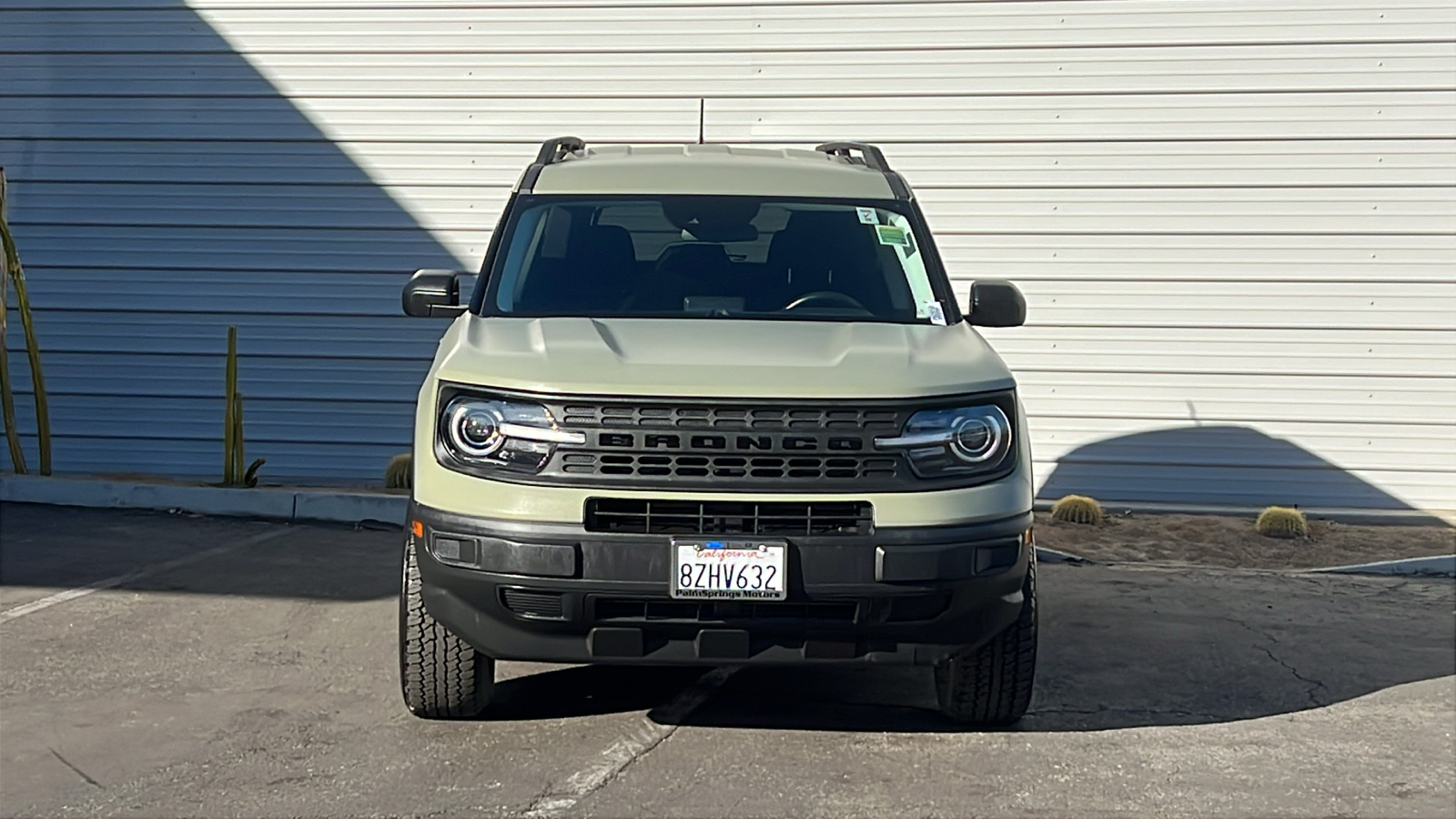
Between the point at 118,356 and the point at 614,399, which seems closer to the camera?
the point at 614,399

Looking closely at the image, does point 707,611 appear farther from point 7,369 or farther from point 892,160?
point 7,369

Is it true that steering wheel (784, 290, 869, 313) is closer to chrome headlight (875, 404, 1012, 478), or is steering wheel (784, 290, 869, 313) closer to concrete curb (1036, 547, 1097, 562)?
chrome headlight (875, 404, 1012, 478)

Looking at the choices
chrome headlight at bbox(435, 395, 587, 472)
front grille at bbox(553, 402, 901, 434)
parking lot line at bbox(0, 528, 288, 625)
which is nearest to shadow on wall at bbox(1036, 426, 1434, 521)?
parking lot line at bbox(0, 528, 288, 625)

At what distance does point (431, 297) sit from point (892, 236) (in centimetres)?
165

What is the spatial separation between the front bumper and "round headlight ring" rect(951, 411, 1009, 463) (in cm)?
22

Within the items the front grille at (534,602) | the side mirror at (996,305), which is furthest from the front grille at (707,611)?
the side mirror at (996,305)

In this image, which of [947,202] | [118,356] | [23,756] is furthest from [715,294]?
[118,356]

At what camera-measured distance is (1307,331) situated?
9.56m

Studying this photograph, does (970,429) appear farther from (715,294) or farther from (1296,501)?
(1296,501)

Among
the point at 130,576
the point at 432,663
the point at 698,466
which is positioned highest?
the point at 698,466

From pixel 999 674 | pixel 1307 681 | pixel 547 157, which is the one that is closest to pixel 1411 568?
pixel 1307 681

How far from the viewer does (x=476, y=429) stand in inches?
183

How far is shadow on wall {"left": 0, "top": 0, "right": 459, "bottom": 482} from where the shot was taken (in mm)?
10125

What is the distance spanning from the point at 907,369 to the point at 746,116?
5357 millimetres
